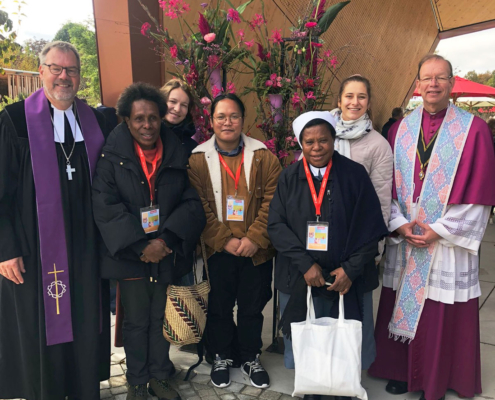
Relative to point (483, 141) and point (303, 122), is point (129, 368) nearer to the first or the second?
point (303, 122)

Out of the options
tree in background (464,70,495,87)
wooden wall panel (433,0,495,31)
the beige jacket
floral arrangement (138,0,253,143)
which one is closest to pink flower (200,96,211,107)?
floral arrangement (138,0,253,143)

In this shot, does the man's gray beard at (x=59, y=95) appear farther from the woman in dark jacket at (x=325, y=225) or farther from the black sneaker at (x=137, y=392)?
the black sneaker at (x=137, y=392)

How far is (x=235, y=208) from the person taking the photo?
303 centimetres

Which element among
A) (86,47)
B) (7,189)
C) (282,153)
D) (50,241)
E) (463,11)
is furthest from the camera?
(86,47)

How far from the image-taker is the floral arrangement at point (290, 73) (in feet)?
11.6

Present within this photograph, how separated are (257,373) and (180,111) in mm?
2073

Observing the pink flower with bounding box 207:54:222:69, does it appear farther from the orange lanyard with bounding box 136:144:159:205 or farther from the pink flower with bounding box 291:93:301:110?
the orange lanyard with bounding box 136:144:159:205

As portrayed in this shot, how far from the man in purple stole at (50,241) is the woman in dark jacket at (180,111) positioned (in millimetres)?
742

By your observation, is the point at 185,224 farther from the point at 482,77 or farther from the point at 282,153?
the point at 482,77

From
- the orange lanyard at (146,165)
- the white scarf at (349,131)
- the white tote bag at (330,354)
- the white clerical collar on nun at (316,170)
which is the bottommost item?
the white tote bag at (330,354)

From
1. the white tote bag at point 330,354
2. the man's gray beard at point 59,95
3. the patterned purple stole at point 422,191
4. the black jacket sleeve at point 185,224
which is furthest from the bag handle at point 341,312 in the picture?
the man's gray beard at point 59,95

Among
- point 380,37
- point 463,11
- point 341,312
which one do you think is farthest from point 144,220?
point 463,11

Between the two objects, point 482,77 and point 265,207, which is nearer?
point 265,207

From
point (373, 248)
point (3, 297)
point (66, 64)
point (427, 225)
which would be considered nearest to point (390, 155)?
point (427, 225)
